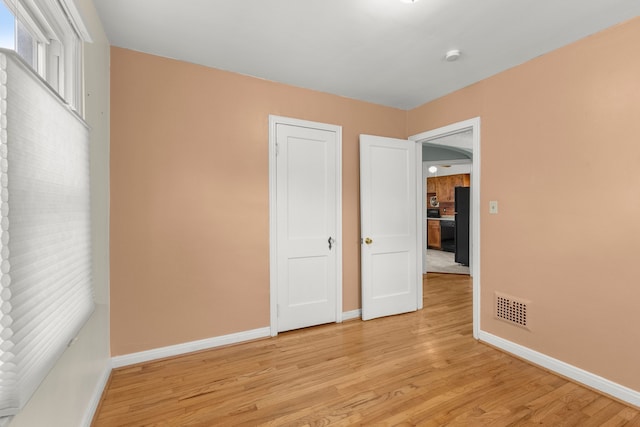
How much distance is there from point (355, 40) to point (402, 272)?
2.54 m

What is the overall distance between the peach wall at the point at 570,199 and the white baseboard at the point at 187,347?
2.23 meters

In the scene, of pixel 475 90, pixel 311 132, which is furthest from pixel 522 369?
pixel 311 132

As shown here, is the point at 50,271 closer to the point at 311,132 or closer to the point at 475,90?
the point at 311,132

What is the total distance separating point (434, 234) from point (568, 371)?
703 centimetres

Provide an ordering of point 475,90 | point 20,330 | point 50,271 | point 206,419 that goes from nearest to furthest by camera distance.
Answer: point 20,330
point 50,271
point 206,419
point 475,90

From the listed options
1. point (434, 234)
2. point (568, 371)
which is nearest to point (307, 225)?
point (568, 371)

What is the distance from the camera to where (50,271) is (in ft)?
3.80

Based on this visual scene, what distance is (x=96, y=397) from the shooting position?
191cm

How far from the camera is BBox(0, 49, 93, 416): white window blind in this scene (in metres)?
0.87

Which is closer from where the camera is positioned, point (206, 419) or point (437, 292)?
point (206, 419)

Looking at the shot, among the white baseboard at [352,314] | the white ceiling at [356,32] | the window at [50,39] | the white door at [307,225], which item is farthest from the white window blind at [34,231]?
the white baseboard at [352,314]

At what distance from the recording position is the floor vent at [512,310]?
256 centimetres

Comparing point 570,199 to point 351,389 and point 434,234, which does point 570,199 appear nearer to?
point 351,389

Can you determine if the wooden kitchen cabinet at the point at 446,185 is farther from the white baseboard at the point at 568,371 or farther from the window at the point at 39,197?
the window at the point at 39,197
